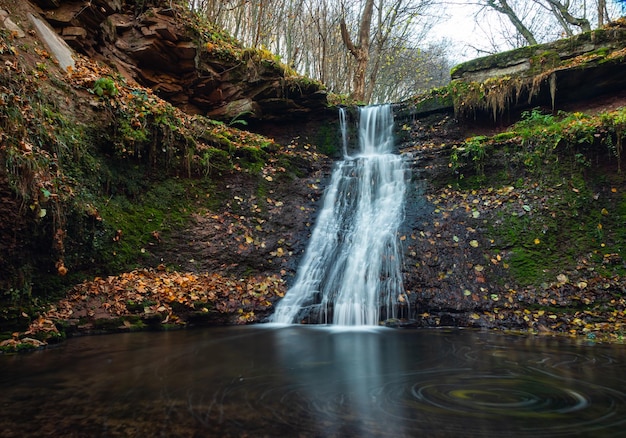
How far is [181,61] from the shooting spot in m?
9.64

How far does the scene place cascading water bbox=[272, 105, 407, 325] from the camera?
20.4ft

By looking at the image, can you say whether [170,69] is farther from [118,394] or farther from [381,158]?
[118,394]

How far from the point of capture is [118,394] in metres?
2.57

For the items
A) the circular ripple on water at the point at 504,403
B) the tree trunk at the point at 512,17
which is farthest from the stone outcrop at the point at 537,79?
the circular ripple on water at the point at 504,403

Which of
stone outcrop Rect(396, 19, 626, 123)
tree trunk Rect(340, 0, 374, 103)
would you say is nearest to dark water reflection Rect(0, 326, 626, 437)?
stone outcrop Rect(396, 19, 626, 123)

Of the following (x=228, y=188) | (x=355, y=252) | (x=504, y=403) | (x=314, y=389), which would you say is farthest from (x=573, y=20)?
(x=314, y=389)

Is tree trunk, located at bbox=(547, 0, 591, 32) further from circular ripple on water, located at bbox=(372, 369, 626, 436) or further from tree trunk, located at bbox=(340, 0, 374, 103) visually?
circular ripple on water, located at bbox=(372, 369, 626, 436)

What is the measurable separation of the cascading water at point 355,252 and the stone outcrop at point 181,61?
3036 millimetres

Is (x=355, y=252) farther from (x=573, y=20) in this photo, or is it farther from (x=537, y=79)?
(x=573, y=20)

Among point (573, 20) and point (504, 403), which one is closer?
point (504, 403)

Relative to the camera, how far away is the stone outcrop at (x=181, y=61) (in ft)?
26.0

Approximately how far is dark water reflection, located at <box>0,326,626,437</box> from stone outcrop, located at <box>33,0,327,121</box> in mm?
7055

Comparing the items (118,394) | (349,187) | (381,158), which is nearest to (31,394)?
(118,394)

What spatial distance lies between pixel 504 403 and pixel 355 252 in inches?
197
